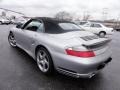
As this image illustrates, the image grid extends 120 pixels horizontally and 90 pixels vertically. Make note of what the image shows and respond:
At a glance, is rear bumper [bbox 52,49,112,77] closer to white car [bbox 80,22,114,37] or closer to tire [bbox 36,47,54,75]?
tire [bbox 36,47,54,75]

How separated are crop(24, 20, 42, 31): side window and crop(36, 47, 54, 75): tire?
81 centimetres

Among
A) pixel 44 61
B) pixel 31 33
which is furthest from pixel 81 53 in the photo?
pixel 31 33

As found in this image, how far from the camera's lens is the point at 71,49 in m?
2.64

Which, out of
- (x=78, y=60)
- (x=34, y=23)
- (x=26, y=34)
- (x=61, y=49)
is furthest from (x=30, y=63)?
(x=78, y=60)

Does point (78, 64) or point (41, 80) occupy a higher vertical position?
point (78, 64)

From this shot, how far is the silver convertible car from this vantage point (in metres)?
2.59

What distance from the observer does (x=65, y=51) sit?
267cm

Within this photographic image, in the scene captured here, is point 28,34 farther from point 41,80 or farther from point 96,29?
point 96,29

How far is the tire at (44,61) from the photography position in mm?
3049

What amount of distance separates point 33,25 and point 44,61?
137 centimetres

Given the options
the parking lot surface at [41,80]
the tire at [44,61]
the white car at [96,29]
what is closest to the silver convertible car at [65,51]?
the tire at [44,61]

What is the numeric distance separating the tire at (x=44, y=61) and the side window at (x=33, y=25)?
81cm

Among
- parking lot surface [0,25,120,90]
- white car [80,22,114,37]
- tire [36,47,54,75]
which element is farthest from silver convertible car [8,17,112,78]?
white car [80,22,114,37]

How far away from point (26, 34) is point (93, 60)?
2.39 metres
